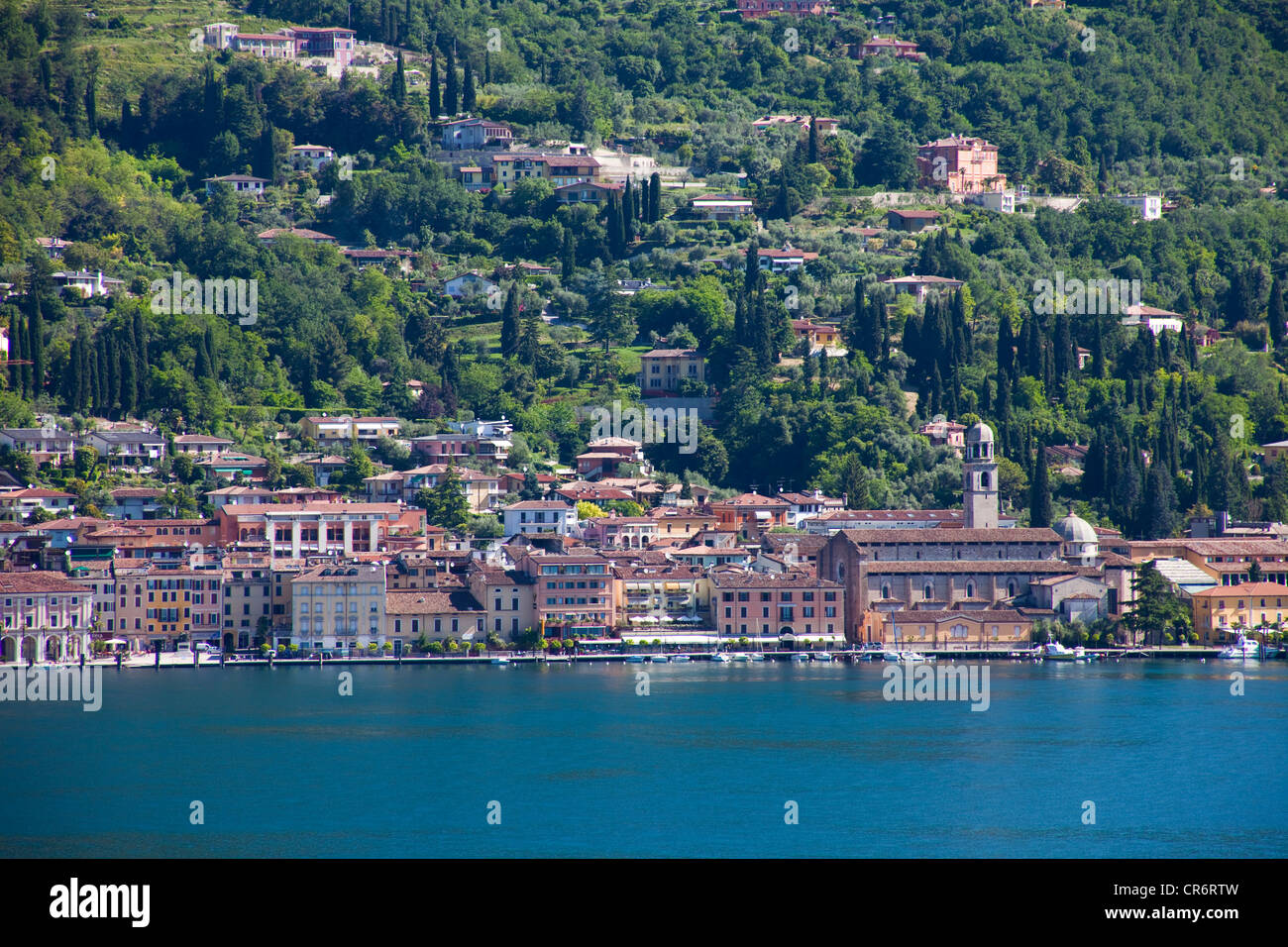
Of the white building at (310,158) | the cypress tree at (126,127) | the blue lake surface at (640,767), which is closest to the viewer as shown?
the blue lake surface at (640,767)

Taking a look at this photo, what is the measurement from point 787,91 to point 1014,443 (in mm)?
37934

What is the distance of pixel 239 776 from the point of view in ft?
99.2

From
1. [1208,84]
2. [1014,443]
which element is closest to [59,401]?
[1014,443]

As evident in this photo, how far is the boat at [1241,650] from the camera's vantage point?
47.2 metres

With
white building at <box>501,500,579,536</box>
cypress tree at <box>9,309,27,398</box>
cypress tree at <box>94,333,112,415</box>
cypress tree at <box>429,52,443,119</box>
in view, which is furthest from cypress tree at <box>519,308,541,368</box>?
cypress tree at <box>429,52,443,119</box>

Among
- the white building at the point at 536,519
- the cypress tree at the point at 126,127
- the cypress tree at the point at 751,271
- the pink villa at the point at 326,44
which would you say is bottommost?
the white building at the point at 536,519

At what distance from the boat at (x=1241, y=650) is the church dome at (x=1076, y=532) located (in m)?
4.25

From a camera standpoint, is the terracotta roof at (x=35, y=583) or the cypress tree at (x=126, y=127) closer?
the terracotta roof at (x=35, y=583)

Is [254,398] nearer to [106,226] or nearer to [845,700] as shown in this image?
Result: [106,226]

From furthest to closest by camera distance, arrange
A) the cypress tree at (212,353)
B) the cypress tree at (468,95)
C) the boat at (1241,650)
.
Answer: the cypress tree at (468,95)
the cypress tree at (212,353)
the boat at (1241,650)

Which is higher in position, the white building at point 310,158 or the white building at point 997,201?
the white building at point 310,158

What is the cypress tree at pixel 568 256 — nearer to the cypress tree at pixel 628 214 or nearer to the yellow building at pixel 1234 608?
the cypress tree at pixel 628 214

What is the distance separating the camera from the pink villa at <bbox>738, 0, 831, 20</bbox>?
98.5 m

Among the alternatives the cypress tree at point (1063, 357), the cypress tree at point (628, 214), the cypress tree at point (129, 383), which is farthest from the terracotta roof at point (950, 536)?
the cypress tree at point (628, 214)
